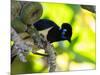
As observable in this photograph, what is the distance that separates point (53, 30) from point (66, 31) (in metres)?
0.14

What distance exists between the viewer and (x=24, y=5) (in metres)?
1.88

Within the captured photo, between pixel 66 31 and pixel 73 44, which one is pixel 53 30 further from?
pixel 73 44

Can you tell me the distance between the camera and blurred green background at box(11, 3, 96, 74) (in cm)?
191

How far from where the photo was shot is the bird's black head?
2.00 meters

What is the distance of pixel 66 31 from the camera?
6.58 ft

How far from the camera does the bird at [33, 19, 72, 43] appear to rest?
192 centimetres

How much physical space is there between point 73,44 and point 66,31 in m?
0.15

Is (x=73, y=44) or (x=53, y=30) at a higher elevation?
(x=53, y=30)

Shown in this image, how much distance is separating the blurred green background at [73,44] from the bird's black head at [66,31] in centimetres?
3

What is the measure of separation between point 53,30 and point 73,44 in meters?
0.26

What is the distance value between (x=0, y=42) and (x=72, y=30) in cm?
73

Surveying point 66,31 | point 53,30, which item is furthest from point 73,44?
point 53,30

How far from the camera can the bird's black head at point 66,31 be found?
2.00 metres
